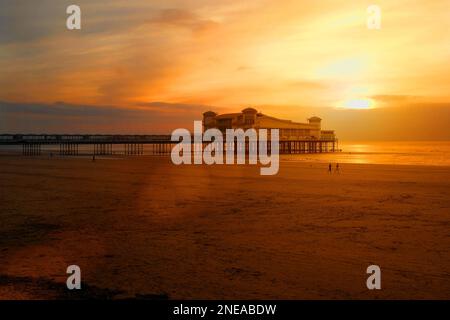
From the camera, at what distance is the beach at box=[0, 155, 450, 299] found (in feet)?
23.0

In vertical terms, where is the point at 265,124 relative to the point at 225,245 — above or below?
above

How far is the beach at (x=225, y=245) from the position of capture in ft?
23.0

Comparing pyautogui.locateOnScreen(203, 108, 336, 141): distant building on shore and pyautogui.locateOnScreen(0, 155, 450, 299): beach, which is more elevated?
pyautogui.locateOnScreen(203, 108, 336, 141): distant building on shore

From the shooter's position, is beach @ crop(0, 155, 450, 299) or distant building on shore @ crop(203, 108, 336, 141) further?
distant building on shore @ crop(203, 108, 336, 141)

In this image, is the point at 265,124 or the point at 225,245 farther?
the point at 265,124

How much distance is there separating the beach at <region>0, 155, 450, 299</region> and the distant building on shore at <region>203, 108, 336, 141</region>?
207 feet

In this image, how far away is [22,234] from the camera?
10.7 meters

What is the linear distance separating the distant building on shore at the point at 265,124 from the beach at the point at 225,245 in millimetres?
63034

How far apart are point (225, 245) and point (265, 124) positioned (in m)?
73.8

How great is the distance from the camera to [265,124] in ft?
271

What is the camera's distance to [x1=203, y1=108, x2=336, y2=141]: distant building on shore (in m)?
80.9
